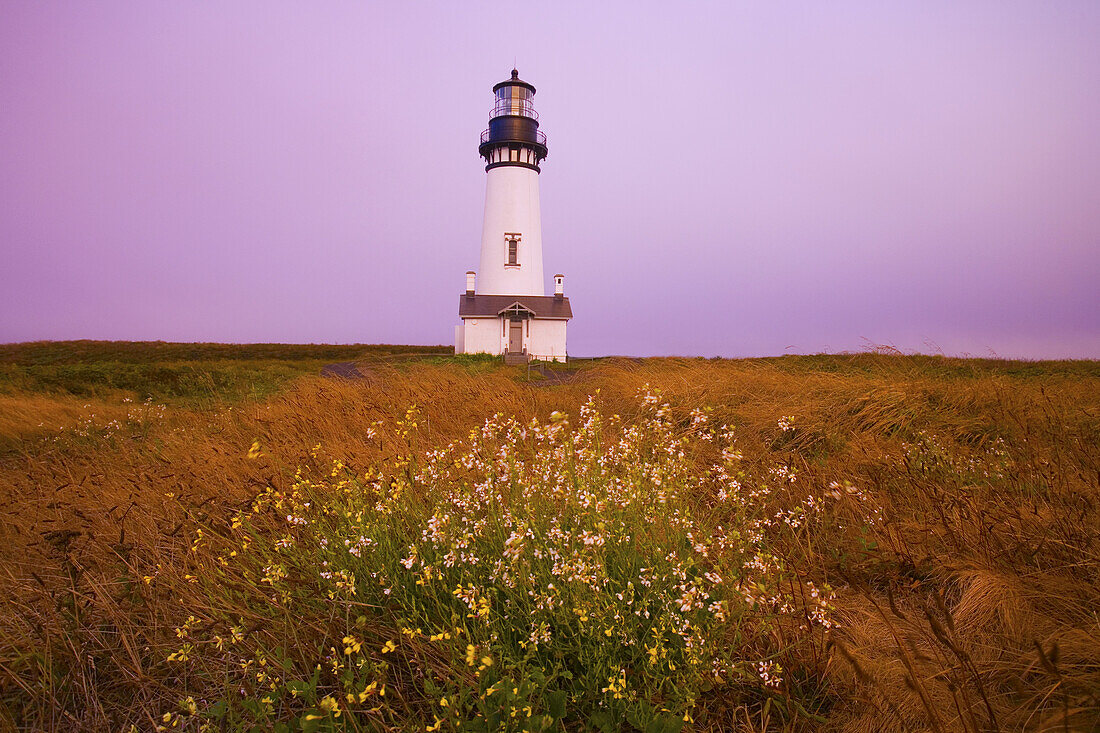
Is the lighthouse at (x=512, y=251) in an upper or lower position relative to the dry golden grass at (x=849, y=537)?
upper

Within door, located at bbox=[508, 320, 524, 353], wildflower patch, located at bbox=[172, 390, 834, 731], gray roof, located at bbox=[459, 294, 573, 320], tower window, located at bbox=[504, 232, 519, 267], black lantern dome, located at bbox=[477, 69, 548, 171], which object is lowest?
wildflower patch, located at bbox=[172, 390, 834, 731]

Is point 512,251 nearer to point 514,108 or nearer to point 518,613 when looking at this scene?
point 514,108

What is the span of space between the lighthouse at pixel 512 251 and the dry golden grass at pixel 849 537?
78.2ft

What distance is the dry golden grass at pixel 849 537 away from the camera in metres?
2.40

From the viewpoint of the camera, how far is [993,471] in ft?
17.2

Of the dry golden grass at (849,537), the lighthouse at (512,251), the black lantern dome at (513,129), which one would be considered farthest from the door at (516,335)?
the dry golden grass at (849,537)

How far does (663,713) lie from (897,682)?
3.33 ft

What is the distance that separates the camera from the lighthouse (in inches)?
1270

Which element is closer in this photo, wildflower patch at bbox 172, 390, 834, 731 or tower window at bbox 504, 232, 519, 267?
wildflower patch at bbox 172, 390, 834, 731

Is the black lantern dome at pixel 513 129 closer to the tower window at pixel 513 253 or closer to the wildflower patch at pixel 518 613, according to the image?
the tower window at pixel 513 253

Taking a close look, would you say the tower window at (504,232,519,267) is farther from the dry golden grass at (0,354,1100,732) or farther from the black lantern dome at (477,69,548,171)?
the dry golden grass at (0,354,1100,732)

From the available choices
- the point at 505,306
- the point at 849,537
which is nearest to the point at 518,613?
the point at 849,537

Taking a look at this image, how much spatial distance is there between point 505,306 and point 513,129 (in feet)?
33.1

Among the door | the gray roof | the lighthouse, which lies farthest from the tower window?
the door
